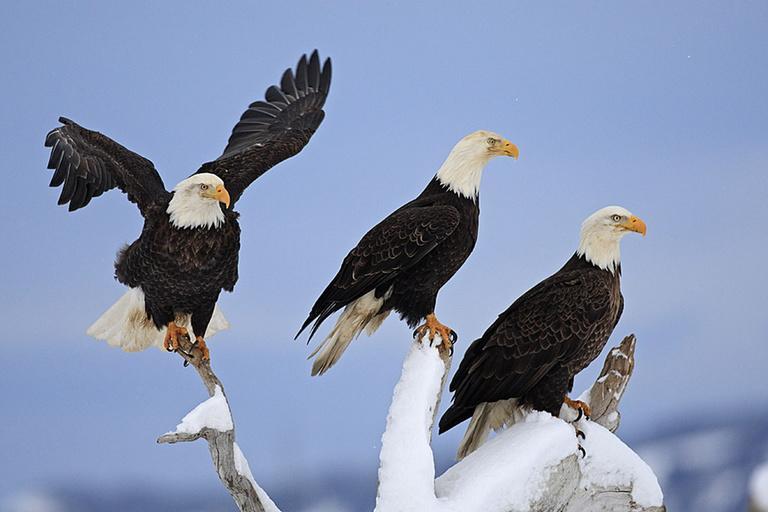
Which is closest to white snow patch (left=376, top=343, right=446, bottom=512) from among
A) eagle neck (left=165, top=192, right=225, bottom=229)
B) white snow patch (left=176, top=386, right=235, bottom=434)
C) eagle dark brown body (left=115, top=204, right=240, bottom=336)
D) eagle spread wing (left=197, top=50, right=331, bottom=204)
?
white snow patch (left=176, top=386, right=235, bottom=434)

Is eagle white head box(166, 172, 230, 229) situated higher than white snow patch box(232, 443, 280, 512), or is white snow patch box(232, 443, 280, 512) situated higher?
eagle white head box(166, 172, 230, 229)

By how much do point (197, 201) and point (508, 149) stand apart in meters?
1.48

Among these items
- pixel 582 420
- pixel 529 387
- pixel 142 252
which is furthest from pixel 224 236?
pixel 582 420

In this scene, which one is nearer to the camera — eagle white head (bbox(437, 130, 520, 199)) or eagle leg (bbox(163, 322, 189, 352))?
eagle white head (bbox(437, 130, 520, 199))

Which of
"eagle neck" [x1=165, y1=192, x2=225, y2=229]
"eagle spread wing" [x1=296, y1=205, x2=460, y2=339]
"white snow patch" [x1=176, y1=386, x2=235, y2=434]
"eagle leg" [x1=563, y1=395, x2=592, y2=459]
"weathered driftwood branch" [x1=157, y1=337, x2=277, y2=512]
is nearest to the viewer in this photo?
"white snow patch" [x1=176, y1=386, x2=235, y2=434]

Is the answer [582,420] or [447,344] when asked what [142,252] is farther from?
[582,420]

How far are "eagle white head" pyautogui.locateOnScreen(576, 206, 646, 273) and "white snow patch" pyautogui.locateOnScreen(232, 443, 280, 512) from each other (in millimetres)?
1857

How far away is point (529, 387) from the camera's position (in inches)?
197

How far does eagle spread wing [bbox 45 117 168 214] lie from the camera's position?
216 inches

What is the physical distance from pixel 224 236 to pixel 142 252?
1.32 ft

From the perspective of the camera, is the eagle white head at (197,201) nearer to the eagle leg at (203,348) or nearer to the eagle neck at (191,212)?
the eagle neck at (191,212)

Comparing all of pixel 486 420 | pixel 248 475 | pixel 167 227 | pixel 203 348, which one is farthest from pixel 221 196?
pixel 486 420

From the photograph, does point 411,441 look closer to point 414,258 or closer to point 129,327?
point 414,258

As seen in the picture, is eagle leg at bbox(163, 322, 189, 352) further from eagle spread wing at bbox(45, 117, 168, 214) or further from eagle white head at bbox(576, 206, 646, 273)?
eagle white head at bbox(576, 206, 646, 273)
